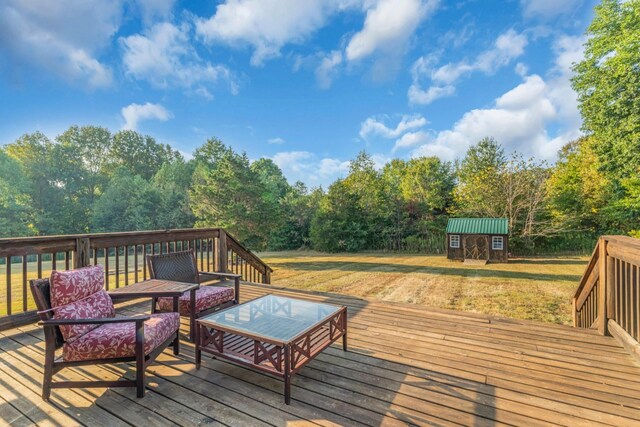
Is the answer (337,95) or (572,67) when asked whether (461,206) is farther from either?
(337,95)

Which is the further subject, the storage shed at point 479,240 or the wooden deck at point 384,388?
the storage shed at point 479,240

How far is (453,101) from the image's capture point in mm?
16078

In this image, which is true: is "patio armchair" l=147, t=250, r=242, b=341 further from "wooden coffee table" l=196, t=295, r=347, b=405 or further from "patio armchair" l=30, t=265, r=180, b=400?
"patio armchair" l=30, t=265, r=180, b=400

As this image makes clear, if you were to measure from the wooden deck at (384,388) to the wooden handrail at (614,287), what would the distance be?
0.22 m

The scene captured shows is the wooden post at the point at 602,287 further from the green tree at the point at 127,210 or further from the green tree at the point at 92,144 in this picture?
the green tree at the point at 92,144

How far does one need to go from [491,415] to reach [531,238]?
63.2 ft

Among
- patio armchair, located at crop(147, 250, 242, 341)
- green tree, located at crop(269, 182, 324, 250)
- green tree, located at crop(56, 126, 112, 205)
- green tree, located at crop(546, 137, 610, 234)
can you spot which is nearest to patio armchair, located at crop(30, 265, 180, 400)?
patio armchair, located at crop(147, 250, 242, 341)

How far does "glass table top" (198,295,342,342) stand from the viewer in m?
2.17

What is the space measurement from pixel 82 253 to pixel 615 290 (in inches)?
232

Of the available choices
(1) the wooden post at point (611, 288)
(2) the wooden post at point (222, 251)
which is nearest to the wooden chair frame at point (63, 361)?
(2) the wooden post at point (222, 251)

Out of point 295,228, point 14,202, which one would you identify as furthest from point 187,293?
point 14,202

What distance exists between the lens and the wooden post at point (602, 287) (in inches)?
111

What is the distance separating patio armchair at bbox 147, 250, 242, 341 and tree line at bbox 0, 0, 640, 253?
41.7ft

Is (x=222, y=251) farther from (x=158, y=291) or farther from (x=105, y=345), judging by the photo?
(x=105, y=345)
